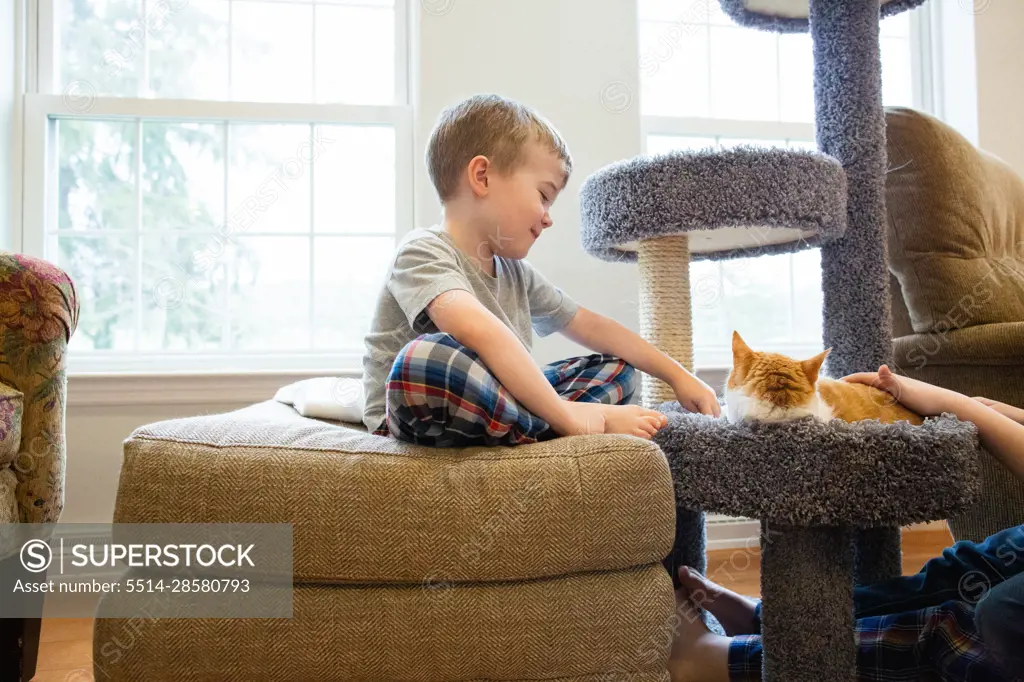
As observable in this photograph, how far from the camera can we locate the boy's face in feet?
3.72

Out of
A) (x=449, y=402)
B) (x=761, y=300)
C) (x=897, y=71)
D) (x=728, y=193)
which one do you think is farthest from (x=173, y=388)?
(x=897, y=71)

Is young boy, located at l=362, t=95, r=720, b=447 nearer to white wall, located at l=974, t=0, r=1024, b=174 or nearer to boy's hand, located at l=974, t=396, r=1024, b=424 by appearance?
boy's hand, located at l=974, t=396, r=1024, b=424

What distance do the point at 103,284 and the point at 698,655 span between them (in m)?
1.76

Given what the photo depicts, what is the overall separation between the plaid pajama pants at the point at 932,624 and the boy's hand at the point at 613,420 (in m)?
0.36

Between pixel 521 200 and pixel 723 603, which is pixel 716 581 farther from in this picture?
pixel 521 200

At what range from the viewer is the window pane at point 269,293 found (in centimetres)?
201

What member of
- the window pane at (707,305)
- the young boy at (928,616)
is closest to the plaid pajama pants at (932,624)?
the young boy at (928,616)

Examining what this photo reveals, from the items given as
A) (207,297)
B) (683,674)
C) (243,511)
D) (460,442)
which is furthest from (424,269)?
(207,297)

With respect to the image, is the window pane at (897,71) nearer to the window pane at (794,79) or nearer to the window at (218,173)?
the window pane at (794,79)

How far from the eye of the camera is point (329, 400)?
3.93 ft

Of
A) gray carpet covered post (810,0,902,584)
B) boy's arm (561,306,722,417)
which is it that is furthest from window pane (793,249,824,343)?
boy's arm (561,306,722,417)

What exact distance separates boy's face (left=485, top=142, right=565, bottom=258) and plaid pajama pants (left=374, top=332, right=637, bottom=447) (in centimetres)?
27

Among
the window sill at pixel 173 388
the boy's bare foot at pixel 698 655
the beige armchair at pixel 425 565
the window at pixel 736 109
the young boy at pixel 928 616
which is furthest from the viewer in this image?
the window at pixel 736 109

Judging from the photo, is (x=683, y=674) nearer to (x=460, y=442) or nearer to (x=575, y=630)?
(x=575, y=630)
